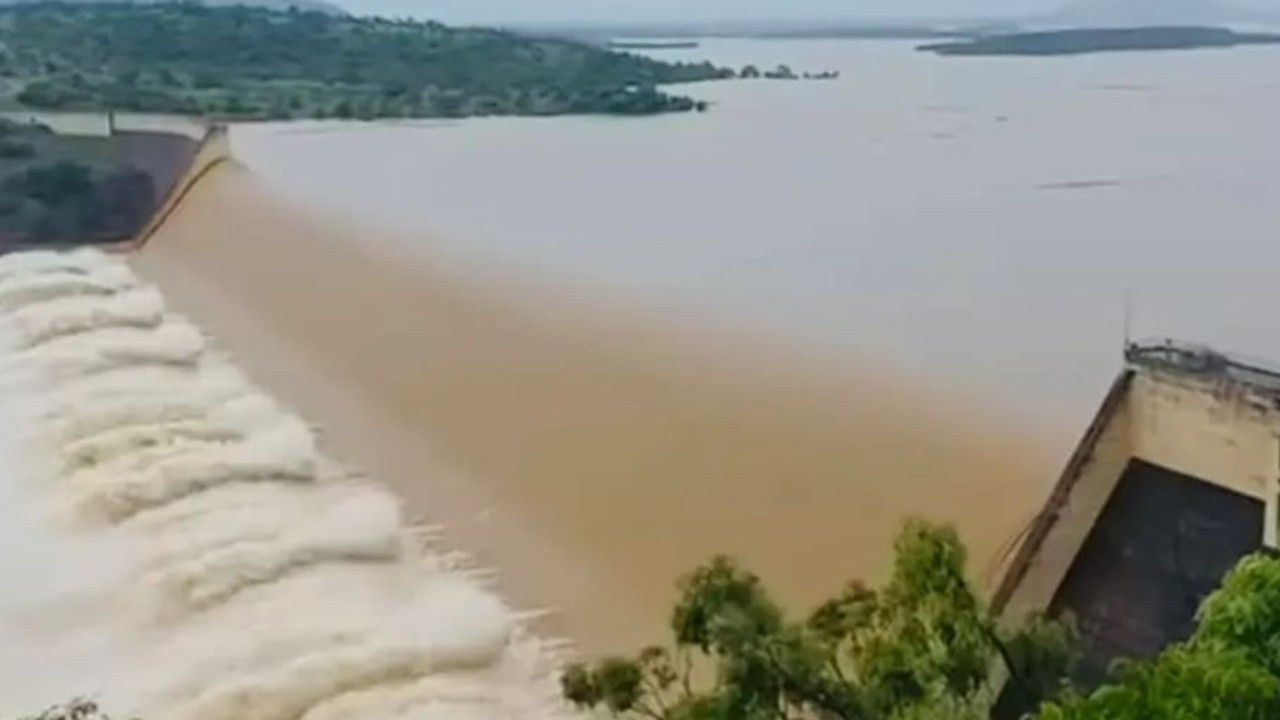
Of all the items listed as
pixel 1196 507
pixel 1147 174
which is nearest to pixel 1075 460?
pixel 1196 507

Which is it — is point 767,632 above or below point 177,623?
above

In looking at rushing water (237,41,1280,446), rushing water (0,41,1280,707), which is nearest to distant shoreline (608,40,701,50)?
rushing water (237,41,1280,446)

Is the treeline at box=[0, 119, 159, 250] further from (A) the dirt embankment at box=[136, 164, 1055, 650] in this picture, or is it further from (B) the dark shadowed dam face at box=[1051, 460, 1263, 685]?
(B) the dark shadowed dam face at box=[1051, 460, 1263, 685]

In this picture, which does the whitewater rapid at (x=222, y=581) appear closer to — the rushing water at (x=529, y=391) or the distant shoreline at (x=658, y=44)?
the rushing water at (x=529, y=391)

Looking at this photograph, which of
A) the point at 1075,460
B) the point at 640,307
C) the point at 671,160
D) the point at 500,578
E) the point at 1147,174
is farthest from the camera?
the point at 671,160

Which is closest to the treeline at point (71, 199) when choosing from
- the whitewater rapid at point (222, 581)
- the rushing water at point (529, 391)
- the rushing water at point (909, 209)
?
the rushing water at point (529, 391)

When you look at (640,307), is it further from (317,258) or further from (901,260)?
(317,258)

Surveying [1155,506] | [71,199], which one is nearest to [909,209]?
[71,199]
